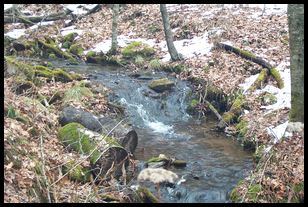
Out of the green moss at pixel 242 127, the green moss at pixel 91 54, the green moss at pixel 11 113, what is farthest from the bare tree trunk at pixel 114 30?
the green moss at pixel 11 113

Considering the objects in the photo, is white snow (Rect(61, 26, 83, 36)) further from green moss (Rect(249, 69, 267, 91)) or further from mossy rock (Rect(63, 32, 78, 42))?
green moss (Rect(249, 69, 267, 91))

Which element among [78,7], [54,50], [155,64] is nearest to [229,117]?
[155,64]

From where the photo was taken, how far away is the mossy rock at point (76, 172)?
7.80 metres

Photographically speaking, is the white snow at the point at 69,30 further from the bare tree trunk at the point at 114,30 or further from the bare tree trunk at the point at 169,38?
the bare tree trunk at the point at 169,38

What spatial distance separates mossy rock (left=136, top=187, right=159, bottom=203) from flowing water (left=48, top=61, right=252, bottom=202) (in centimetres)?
43

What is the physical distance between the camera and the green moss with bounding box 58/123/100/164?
8.59m

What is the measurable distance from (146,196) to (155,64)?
31.4 ft

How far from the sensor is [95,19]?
24.0m

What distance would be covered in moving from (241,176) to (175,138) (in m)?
2.87

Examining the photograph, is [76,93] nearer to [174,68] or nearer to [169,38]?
[174,68]

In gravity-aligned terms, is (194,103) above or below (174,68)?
below

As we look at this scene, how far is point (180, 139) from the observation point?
11375mm

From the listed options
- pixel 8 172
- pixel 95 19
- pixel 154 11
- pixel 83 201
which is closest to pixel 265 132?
pixel 83 201
